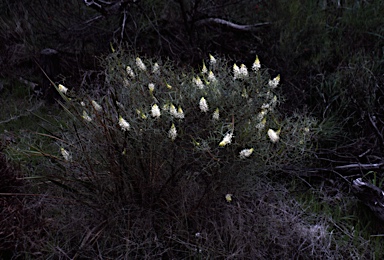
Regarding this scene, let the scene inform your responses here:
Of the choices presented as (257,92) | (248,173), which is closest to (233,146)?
(248,173)

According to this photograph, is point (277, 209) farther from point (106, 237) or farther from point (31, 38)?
point (31, 38)

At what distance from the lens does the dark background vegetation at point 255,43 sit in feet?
12.3

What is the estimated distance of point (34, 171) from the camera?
3.05 meters

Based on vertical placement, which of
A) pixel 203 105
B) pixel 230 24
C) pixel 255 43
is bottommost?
pixel 255 43

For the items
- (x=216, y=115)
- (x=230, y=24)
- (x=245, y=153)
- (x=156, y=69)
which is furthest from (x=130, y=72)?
(x=230, y=24)

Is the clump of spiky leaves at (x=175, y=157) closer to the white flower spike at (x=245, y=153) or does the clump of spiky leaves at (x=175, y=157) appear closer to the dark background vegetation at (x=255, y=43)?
the white flower spike at (x=245, y=153)

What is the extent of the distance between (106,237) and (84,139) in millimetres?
661

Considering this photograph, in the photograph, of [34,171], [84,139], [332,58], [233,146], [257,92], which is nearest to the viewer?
[233,146]

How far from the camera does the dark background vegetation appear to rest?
147 inches

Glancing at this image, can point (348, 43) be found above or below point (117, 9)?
below

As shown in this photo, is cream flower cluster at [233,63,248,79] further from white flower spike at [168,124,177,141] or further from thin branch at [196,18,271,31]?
thin branch at [196,18,271,31]

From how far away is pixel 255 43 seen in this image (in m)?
4.44

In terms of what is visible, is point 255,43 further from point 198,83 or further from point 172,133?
point 172,133

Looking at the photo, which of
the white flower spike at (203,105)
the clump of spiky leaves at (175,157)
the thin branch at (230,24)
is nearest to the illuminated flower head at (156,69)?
the clump of spiky leaves at (175,157)
